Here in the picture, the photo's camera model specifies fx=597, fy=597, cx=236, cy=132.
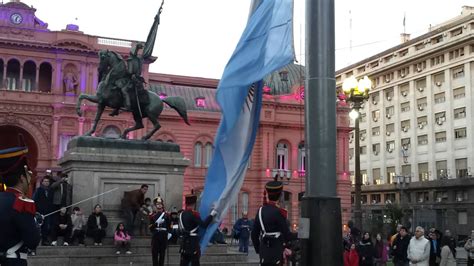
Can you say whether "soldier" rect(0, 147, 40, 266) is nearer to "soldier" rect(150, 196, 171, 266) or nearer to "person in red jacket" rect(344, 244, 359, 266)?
"soldier" rect(150, 196, 171, 266)

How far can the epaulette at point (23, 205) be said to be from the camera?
5.33m

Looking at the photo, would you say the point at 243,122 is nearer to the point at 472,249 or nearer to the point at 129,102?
the point at 129,102

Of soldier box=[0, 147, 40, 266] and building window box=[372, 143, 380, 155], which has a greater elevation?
building window box=[372, 143, 380, 155]

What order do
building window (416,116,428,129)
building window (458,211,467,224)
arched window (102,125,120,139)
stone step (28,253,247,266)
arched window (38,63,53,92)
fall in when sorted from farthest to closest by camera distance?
building window (416,116,428,129), building window (458,211,467,224), arched window (102,125,120,139), arched window (38,63,53,92), stone step (28,253,247,266)

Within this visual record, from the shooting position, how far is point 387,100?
241ft

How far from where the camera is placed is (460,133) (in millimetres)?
60781

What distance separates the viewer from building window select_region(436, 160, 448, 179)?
205 ft

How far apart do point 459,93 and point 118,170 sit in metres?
52.9

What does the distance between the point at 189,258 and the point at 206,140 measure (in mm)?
40704

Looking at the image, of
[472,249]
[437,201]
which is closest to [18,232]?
[472,249]

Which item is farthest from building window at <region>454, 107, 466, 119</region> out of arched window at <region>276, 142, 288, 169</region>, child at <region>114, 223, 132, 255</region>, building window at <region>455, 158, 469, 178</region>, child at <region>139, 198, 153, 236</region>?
child at <region>114, 223, 132, 255</region>

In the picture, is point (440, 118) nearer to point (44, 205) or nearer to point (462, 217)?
point (462, 217)

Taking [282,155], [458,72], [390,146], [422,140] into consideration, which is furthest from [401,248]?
[390,146]

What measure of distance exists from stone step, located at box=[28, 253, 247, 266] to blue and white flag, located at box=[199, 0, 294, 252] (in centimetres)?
488
